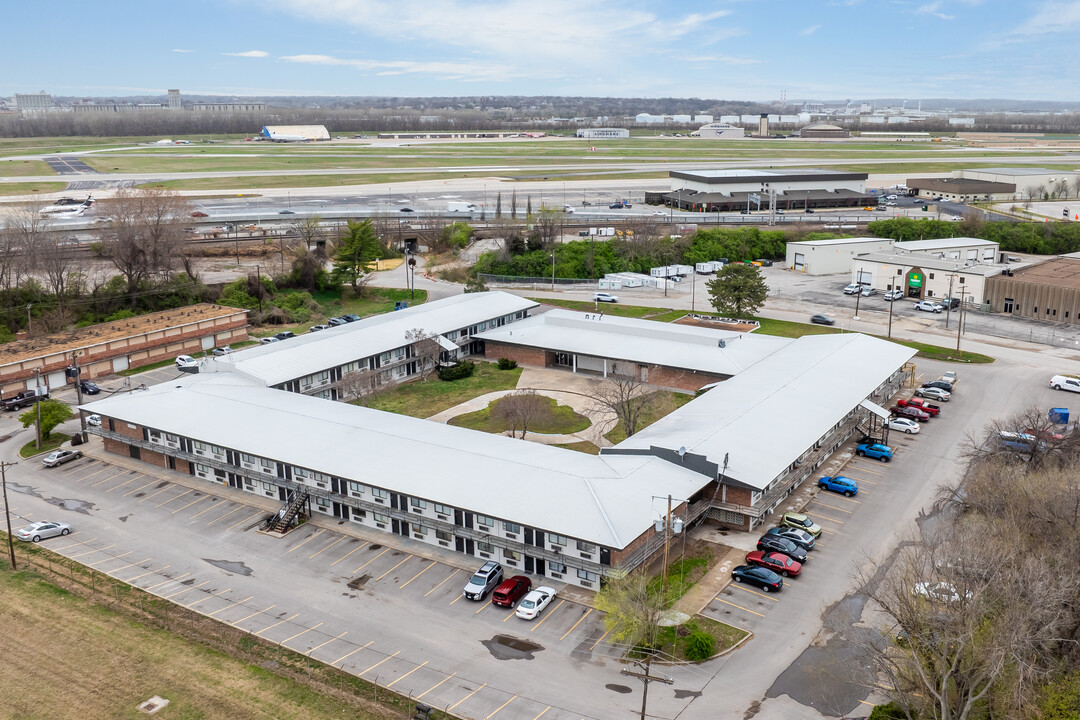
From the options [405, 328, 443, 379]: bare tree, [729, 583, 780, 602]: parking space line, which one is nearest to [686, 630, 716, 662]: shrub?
[729, 583, 780, 602]: parking space line

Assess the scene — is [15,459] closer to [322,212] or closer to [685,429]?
[685,429]

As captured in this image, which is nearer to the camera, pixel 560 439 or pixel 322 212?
pixel 560 439

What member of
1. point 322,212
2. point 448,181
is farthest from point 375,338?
point 448,181

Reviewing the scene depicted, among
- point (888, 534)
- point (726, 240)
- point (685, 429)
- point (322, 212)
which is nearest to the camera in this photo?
point (888, 534)

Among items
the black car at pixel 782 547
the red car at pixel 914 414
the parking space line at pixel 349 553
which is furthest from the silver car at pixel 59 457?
the red car at pixel 914 414

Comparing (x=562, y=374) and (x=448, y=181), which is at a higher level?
(x=448, y=181)
